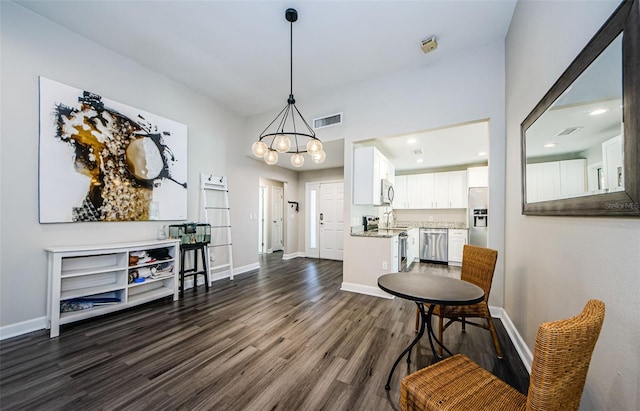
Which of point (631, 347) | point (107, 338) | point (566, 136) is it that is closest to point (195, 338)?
point (107, 338)

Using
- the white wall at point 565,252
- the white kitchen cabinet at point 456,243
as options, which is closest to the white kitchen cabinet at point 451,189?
the white kitchen cabinet at point 456,243

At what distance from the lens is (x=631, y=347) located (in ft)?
2.91

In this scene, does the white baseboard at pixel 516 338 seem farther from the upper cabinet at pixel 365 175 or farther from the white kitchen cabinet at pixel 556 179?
the upper cabinet at pixel 365 175

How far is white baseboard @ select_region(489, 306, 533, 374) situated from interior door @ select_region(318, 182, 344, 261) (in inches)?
145

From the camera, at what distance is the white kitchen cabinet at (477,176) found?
568 centimetres

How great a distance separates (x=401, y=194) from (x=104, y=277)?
659 centimetres

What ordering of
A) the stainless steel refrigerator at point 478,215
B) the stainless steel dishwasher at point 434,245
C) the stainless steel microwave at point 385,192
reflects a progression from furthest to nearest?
the stainless steel dishwasher at point 434,245
the stainless steel refrigerator at point 478,215
the stainless steel microwave at point 385,192

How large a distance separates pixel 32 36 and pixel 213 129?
2169mm

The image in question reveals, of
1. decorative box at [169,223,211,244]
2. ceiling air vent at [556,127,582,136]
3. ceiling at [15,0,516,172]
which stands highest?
ceiling at [15,0,516,172]

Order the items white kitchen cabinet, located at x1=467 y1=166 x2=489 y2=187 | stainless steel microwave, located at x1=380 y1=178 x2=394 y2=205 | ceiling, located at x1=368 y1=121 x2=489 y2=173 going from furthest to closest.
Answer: white kitchen cabinet, located at x1=467 y1=166 x2=489 y2=187 < stainless steel microwave, located at x1=380 y1=178 x2=394 y2=205 < ceiling, located at x1=368 y1=121 x2=489 y2=173

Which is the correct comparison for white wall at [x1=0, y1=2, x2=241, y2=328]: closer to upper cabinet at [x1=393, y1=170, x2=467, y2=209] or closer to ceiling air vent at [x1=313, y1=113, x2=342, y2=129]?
ceiling air vent at [x1=313, y1=113, x2=342, y2=129]

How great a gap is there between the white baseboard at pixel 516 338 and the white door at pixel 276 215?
5661 millimetres

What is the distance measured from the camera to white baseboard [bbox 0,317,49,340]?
88.5 inches

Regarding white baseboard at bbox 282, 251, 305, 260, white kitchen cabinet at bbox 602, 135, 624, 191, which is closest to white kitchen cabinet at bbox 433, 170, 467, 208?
white baseboard at bbox 282, 251, 305, 260
